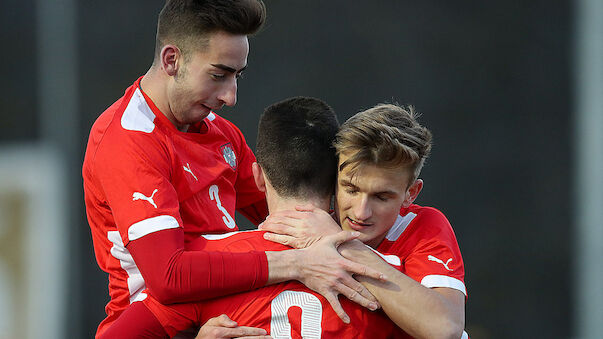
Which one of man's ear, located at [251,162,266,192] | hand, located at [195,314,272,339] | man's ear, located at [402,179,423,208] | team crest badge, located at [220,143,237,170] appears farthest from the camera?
team crest badge, located at [220,143,237,170]

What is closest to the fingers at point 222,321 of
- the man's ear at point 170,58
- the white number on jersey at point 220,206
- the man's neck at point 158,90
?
the white number on jersey at point 220,206

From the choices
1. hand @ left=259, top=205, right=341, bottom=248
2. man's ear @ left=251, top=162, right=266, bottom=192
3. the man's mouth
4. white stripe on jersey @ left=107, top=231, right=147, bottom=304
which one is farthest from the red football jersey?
white stripe on jersey @ left=107, top=231, right=147, bottom=304

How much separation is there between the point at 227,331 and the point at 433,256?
755 millimetres

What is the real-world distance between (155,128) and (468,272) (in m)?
4.68

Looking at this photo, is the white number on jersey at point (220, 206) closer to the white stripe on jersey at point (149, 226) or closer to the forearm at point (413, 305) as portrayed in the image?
the white stripe on jersey at point (149, 226)

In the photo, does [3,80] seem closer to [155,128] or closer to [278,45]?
[278,45]

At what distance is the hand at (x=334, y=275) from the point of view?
8.35ft

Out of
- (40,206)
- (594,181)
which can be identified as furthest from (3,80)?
(594,181)

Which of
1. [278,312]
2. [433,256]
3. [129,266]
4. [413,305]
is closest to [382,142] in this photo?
[433,256]

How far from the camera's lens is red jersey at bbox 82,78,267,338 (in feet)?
8.96

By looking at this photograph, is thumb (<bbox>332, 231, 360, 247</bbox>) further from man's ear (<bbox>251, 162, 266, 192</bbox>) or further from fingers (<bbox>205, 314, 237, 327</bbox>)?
fingers (<bbox>205, 314, 237, 327</bbox>)

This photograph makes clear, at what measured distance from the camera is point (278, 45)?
7328 millimetres

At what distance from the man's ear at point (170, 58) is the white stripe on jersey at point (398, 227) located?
1037mm

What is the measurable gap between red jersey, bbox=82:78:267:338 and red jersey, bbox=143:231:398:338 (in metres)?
0.26
